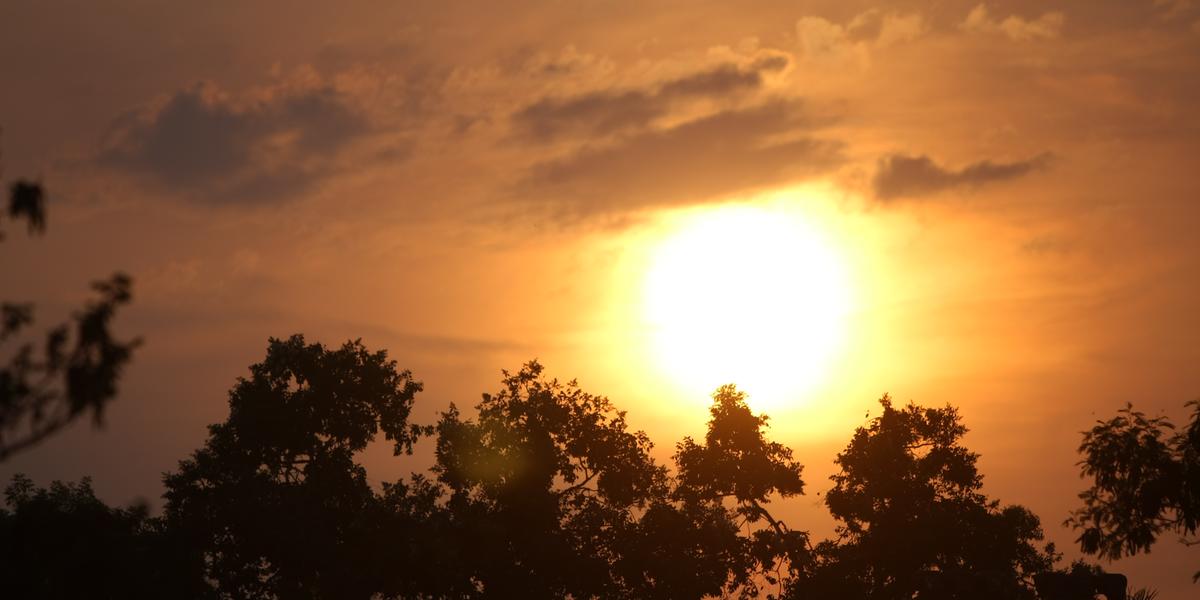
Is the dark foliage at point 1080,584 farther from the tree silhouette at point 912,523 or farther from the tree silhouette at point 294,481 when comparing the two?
the tree silhouette at point 294,481

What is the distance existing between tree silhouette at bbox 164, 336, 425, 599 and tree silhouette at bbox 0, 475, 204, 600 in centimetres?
182

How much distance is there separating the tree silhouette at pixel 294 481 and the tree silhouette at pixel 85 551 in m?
1.82

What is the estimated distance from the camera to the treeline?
57094mm

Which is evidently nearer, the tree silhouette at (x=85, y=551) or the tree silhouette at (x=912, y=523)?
the tree silhouette at (x=85, y=551)

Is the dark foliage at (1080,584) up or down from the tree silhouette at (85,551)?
up

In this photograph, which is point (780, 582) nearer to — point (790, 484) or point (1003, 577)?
point (790, 484)

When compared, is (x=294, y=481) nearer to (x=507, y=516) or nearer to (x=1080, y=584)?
(x=507, y=516)

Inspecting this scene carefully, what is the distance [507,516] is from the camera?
5984 cm

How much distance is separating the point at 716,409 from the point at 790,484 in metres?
5.38

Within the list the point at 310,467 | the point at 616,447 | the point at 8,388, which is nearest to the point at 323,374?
the point at 310,467

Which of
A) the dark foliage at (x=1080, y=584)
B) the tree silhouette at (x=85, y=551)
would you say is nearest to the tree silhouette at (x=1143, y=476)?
the dark foliage at (x=1080, y=584)

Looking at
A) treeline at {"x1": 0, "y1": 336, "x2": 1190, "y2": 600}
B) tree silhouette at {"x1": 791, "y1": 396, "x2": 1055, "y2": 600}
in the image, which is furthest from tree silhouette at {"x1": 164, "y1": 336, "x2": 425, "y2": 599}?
tree silhouette at {"x1": 791, "y1": 396, "x2": 1055, "y2": 600}

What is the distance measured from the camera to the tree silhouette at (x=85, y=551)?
4444cm

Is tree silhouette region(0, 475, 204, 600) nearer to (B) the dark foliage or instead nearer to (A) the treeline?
(A) the treeline
